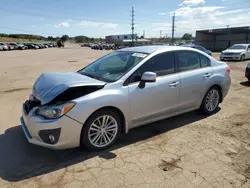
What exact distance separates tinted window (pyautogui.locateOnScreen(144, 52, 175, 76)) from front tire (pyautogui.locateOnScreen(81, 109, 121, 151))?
1.05 metres

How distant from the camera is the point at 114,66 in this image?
4.09 meters

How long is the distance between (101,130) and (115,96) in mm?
571

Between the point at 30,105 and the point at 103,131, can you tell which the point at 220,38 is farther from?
the point at 30,105

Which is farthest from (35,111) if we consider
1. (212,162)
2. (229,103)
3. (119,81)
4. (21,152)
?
(229,103)

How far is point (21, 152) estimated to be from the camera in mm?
3395

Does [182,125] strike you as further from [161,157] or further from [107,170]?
[107,170]

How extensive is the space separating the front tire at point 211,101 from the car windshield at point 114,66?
1.89 m

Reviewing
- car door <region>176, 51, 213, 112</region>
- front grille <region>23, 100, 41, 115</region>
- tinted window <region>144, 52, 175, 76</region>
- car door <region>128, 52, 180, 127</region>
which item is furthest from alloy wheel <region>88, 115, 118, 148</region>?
car door <region>176, 51, 213, 112</region>

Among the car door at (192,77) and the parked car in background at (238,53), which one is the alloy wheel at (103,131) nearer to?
the car door at (192,77)

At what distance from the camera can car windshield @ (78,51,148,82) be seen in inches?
147

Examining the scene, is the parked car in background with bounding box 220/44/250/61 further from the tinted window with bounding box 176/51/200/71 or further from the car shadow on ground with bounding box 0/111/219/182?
the car shadow on ground with bounding box 0/111/219/182

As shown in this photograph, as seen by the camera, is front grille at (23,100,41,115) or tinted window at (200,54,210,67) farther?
tinted window at (200,54,210,67)

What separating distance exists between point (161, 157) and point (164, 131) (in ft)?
3.12

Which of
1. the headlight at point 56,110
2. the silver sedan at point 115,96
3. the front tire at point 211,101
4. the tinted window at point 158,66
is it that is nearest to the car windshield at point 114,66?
the silver sedan at point 115,96
